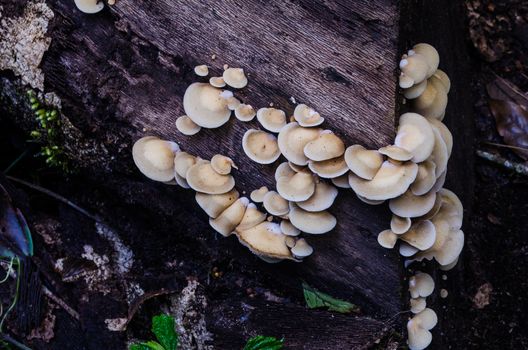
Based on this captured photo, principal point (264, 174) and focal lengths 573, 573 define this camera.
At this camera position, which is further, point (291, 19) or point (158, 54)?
point (158, 54)

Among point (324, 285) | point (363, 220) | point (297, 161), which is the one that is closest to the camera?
point (297, 161)

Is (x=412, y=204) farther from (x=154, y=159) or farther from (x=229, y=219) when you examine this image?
(x=154, y=159)

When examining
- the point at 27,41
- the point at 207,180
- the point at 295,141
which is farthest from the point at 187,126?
the point at 27,41

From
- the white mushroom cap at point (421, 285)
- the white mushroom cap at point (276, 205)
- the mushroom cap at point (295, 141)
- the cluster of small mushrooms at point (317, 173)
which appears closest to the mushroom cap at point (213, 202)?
the cluster of small mushrooms at point (317, 173)

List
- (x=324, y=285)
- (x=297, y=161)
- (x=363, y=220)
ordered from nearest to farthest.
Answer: (x=297, y=161)
(x=363, y=220)
(x=324, y=285)

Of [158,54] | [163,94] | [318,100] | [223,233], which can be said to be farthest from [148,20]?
[223,233]

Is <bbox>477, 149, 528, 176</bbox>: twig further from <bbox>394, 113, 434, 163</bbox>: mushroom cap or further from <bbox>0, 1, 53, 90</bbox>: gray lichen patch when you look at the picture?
<bbox>0, 1, 53, 90</bbox>: gray lichen patch

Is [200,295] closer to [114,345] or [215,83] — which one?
[114,345]
